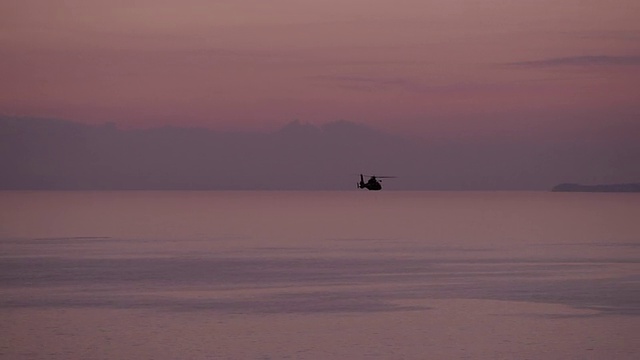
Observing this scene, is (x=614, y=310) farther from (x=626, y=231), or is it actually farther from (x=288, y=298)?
(x=626, y=231)

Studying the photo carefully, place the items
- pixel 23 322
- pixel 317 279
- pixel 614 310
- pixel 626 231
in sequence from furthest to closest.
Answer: pixel 626 231
pixel 317 279
pixel 614 310
pixel 23 322

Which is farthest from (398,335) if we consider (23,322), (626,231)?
(626,231)

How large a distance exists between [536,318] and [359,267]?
23.7m

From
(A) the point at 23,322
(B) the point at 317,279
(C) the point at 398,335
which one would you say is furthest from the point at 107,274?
(C) the point at 398,335

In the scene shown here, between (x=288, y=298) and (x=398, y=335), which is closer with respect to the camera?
(x=398, y=335)

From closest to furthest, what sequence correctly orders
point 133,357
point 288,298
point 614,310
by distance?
point 133,357, point 614,310, point 288,298

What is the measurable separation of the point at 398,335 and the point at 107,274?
25.2 meters

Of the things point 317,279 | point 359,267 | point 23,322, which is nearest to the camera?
point 23,322

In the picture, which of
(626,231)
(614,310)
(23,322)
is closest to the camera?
(23,322)

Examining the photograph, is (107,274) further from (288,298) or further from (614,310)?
(614,310)

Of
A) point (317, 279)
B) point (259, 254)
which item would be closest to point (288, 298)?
point (317, 279)

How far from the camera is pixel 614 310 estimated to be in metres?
43.2

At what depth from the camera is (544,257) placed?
7338cm

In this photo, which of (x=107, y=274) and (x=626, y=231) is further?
(x=626, y=231)
